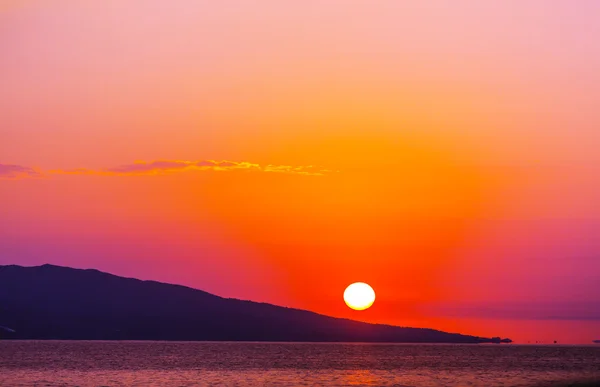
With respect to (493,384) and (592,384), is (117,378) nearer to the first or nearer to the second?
(493,384)

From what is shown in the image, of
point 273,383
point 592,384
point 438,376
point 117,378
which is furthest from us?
point 438,376

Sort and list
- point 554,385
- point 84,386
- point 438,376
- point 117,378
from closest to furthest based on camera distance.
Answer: point 554,385, point 84,386, point 117,378, point 438,376

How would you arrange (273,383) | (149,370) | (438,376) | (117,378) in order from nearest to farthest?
(273,383), (117,378), (438,376), (149,370)

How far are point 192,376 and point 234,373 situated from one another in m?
14.2

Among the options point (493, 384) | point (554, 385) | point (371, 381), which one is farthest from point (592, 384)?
point (371, 381)

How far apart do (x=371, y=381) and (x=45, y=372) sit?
59648 millimetres

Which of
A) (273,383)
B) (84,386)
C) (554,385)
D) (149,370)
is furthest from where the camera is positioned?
(149,370)

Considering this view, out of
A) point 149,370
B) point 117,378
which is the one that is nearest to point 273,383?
point 117,378

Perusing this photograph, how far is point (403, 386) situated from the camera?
12938 centimetres

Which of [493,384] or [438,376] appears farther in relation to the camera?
[438,376]

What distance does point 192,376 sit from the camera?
152 m

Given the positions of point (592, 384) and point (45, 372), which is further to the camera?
point (45, 372)

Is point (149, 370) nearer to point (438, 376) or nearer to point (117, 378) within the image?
point (117, 378)

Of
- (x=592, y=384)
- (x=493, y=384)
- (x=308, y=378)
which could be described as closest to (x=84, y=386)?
(x=308, y=378)
